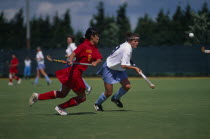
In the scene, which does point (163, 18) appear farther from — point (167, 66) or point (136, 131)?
point (136, 131)

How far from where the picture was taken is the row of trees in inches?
1431

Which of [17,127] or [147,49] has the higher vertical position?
[17,127]

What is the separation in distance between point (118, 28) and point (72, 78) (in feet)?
191

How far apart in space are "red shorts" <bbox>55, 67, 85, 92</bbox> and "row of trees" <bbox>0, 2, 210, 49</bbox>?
2537cm

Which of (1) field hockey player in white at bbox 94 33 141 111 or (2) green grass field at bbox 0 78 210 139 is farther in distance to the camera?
(1) field hockey player in white at bbox 94 33 141 111

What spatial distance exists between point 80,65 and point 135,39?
1.90 m

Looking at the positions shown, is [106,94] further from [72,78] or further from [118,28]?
[118,28]

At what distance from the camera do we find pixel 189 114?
10.7 meters

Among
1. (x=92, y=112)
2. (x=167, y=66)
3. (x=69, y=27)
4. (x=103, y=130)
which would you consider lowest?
(x=69, y=27)

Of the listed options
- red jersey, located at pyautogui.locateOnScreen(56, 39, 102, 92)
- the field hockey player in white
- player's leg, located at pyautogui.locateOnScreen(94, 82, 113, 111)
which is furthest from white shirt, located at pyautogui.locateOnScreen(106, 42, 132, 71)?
red jersey, located at pyautogui.locateOnScreen(56, 39, 102, 92)

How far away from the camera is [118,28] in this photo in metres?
68.0

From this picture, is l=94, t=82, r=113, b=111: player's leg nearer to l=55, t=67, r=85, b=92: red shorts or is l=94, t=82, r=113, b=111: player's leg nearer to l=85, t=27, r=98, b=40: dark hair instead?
l=55, t=67, r=85, b=92: red shorts

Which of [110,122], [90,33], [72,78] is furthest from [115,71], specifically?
[110,122]

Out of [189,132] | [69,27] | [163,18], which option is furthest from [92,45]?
[69,27]
